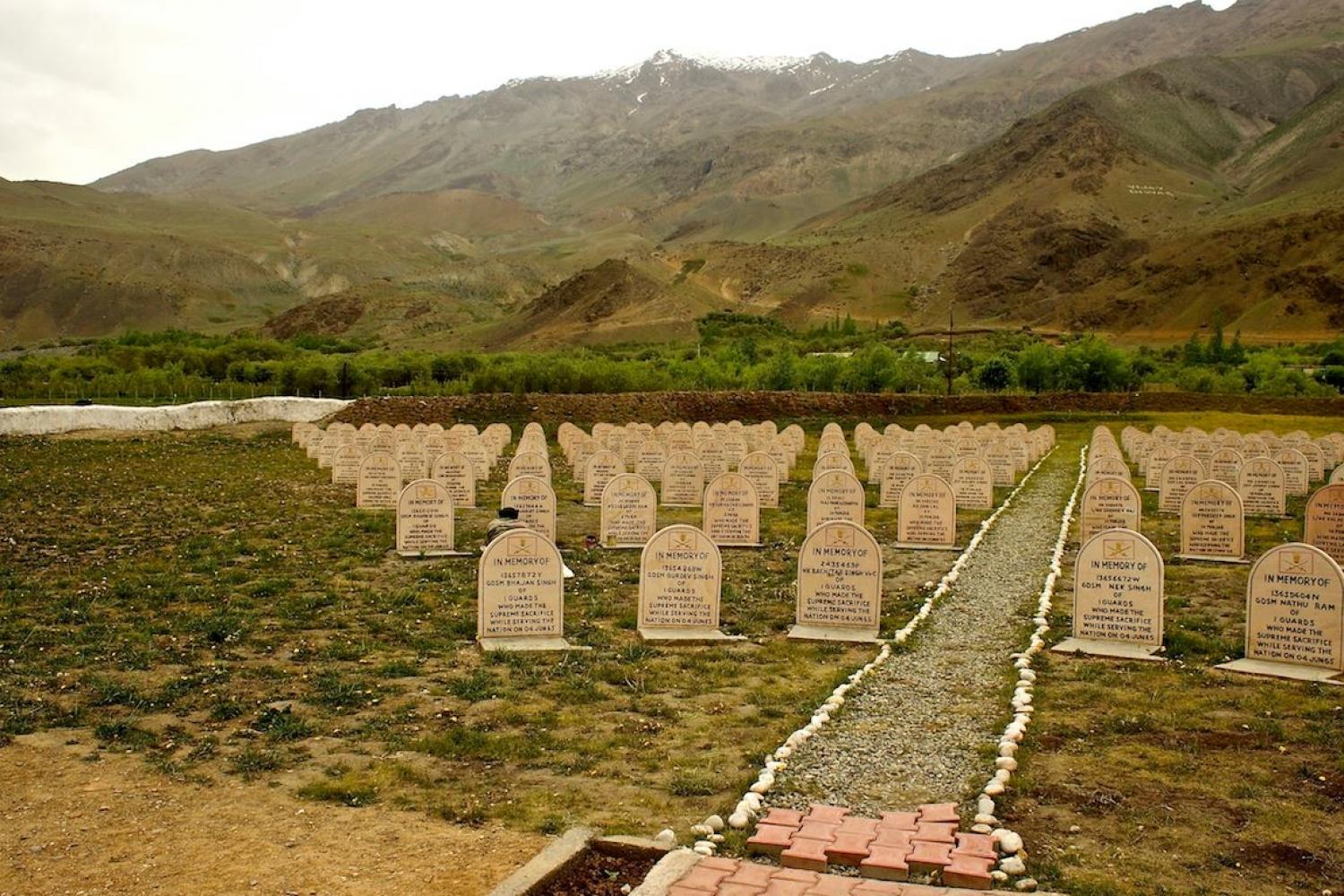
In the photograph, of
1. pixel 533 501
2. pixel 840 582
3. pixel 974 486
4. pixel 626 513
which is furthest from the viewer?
pixel 974 486

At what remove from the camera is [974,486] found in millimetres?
20531

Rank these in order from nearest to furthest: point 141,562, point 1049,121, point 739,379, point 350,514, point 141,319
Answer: point 141,562
point 350,514
point 739,379
point 141,319
point 1049,121

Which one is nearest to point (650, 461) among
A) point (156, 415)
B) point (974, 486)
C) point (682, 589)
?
point (974, 486)

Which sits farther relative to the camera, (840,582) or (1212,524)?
(1212,524)

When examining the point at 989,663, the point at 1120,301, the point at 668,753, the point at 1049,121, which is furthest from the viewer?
the point at 1049,121

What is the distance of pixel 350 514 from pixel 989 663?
444 inches

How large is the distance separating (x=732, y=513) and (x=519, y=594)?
596cm

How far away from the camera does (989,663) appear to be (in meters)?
9.84

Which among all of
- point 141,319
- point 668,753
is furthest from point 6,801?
point 141,319

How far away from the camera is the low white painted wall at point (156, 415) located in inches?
1132

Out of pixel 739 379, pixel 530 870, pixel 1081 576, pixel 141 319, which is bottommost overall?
pixel 530 870

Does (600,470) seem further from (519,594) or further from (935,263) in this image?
(935,263)

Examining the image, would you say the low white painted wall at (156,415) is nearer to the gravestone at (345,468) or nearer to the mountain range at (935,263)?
the gravestone at (345,468)

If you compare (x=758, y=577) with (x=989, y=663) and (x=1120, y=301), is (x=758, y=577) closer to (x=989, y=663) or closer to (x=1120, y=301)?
(x=989, y=663)
